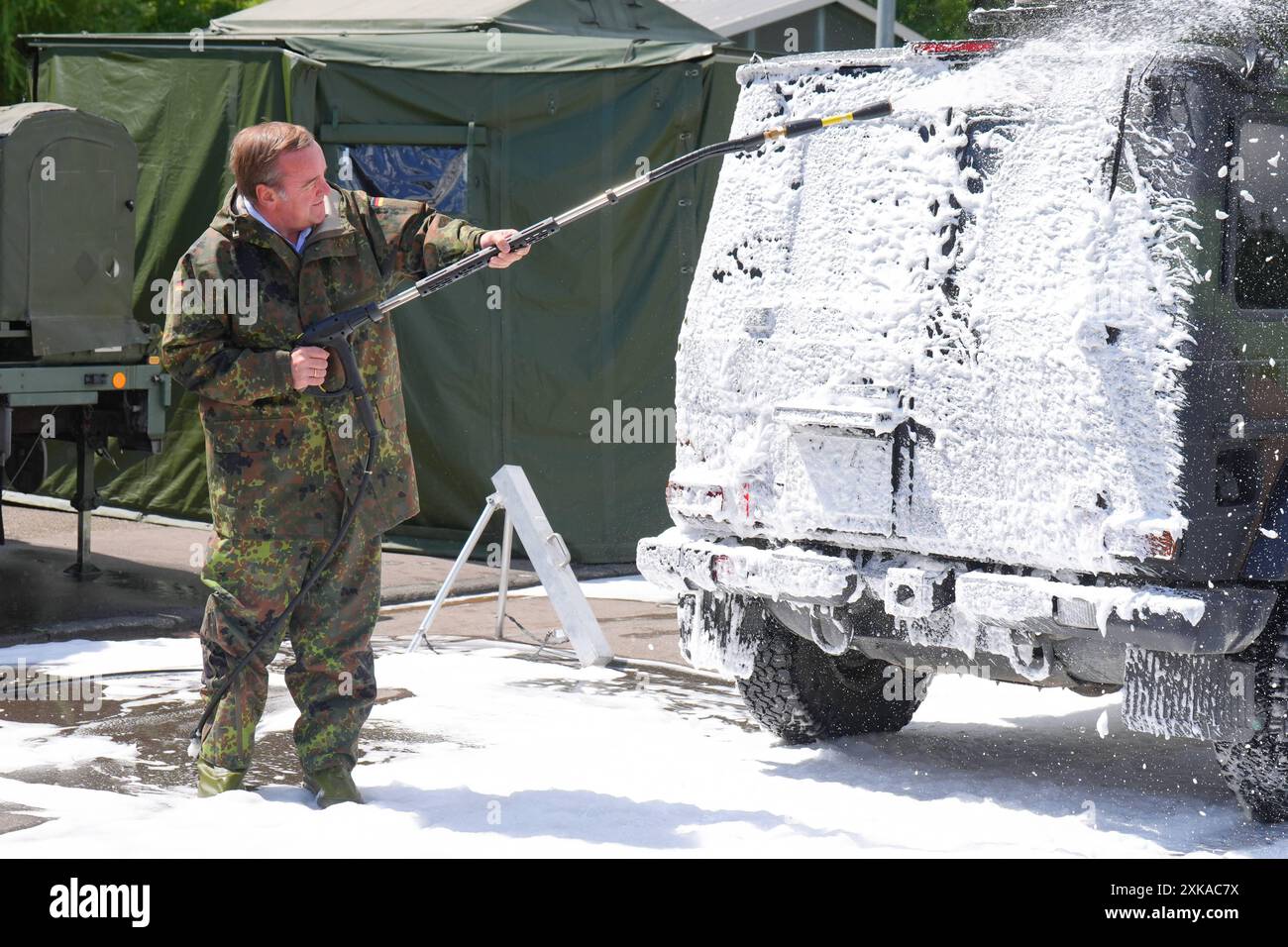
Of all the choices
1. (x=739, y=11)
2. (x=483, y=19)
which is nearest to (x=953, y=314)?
(x=483, y=19)

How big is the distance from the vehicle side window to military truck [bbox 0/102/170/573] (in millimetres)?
5940

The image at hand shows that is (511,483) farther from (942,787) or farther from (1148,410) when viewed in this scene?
(1148,410)

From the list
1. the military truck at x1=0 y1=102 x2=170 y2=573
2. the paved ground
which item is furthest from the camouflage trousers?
the military truck at x1=0 y1=102 x2=170 y2=573

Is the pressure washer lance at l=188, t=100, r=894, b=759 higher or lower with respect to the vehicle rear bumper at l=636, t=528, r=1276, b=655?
higher

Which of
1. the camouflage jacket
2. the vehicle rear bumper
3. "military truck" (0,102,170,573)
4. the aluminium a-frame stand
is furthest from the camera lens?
"military truck" (0,102,170,573)

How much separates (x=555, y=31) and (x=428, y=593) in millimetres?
3771

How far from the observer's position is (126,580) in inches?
392

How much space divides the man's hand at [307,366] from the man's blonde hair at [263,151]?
20.6 inches

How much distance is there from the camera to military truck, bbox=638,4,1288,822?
17.1 feet

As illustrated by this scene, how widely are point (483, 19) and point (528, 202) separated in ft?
3.97

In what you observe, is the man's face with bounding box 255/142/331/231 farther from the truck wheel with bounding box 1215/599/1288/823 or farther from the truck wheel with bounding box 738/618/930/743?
the truck wheel with bounding box 1215/599/1288/823

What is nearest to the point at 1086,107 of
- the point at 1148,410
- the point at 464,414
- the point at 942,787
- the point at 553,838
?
the point at 1148,410

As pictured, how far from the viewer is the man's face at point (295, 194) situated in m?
5.34

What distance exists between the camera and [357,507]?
537cm
